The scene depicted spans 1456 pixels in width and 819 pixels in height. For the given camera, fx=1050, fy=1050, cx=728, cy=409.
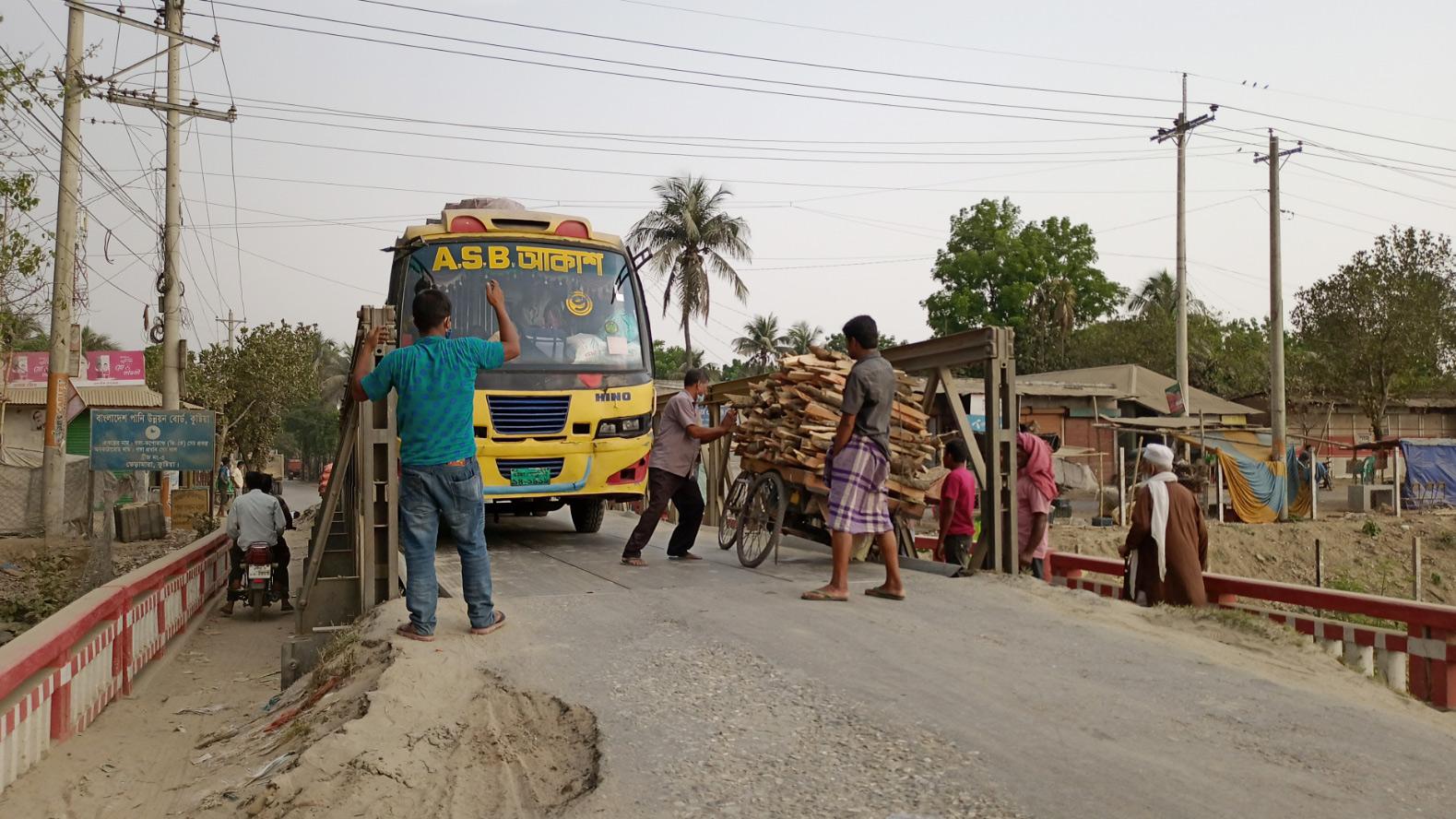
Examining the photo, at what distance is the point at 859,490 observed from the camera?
23.0ft

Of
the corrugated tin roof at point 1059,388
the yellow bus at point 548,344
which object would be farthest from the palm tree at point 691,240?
the yellow bus at point 548,344

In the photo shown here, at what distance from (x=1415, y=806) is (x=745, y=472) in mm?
6537

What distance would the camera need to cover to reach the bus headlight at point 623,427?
10273 mm

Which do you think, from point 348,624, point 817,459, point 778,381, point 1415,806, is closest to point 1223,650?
point 1415,806

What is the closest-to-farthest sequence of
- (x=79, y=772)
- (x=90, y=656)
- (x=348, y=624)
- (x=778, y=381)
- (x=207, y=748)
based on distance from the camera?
(x=79, y=772)
(x=207, y=748)
(x=90, y=656)
(x=348, y=624)
(x=778, y=381)

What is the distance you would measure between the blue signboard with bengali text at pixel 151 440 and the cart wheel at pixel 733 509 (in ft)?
26.6

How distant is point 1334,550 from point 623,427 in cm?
2010

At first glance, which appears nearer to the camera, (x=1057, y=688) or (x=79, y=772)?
(x=1057, y=688)

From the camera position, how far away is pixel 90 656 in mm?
6258

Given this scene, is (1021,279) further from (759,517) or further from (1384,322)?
(759,517)

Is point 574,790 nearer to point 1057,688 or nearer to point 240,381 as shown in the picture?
point 1057,688

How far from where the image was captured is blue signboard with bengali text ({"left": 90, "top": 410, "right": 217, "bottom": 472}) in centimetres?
1352

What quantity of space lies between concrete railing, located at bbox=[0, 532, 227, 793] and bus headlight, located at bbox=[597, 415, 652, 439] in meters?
3.97

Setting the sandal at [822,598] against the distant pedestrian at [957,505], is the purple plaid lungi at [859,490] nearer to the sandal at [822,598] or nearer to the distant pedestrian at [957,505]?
the sandal at [822,598]
